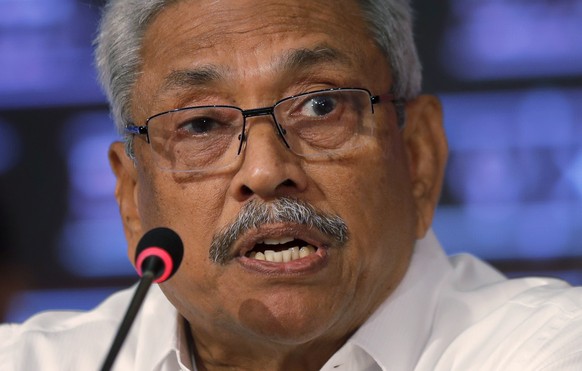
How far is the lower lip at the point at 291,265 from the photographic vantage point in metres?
2.28

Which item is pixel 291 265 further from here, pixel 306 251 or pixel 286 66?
pixel 286 66

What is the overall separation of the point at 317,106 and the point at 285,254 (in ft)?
1.18

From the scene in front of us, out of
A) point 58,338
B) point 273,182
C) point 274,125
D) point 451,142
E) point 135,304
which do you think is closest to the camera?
point 135,304

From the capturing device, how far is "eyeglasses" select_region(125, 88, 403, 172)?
7.86 ft

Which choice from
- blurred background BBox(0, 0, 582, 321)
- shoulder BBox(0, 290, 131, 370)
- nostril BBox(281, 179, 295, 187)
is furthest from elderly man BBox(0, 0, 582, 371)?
blurred background BBox(0, 0, 582, 321)

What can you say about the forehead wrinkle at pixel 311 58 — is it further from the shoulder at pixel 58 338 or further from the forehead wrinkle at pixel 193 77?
the shoulder at pixel 58 338

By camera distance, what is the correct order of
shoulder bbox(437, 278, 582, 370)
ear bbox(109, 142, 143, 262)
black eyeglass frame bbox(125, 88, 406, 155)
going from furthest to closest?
ear bbox(109, 142, 143, 262) → black eyeglass frame bbox(125, 88, 406, 155) → shoulder bbox(437, 278, 582, 370)

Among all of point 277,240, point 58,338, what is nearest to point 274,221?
point 277,240

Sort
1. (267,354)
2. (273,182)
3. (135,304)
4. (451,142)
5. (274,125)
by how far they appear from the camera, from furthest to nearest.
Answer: (451,142)
(267,354)
(274,125)
(273,182)
(135,304)

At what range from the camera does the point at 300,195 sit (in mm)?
2324

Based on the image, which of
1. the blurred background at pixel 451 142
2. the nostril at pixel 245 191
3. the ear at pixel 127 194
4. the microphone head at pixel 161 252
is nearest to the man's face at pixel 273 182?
the nostril at pixel 245 191

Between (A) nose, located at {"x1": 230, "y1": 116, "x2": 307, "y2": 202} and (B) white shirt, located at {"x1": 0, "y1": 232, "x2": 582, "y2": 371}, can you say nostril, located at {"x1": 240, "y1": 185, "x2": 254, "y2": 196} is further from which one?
(B) white shirt, located at {"x1": 0, "y1": 232, "x2": 582, "y2": 371}

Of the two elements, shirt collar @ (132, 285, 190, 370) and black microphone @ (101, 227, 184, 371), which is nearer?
black microphone @ (101, 227, 184, 371)

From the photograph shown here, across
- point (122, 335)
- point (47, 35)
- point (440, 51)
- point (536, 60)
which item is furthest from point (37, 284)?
point (122, 335)
